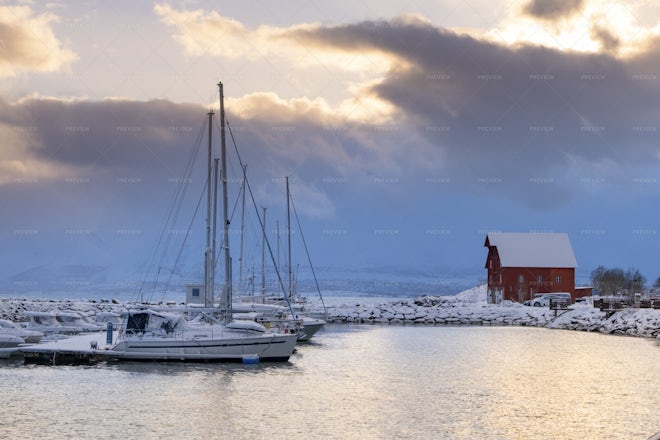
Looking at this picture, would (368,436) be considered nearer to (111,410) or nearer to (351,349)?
(111,410)

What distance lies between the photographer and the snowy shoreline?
6937 cm

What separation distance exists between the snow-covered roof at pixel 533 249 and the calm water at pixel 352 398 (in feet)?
174

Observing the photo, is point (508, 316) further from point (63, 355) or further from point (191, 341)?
point (63, 355)

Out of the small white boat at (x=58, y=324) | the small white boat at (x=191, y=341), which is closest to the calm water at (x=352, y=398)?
the small white boat at (x=191, y=341)

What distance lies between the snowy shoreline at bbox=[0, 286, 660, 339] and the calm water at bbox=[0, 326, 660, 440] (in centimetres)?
2144

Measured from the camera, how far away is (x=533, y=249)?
103750 millimetres

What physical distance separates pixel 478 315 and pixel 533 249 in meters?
18.8

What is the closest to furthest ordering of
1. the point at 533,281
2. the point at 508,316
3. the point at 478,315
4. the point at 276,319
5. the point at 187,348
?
the point at 187,348 → the point at 276,319 → the point at 508,316 → the point at 478,315 → the point at 533,281

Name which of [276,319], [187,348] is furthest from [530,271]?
[187,348]

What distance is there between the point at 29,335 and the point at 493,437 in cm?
3549

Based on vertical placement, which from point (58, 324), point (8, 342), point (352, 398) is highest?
point (58, 324)

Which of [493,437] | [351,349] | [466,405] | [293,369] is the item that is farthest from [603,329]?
[493,437]

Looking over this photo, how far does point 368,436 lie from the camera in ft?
77.6

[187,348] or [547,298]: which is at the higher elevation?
[547,298]
